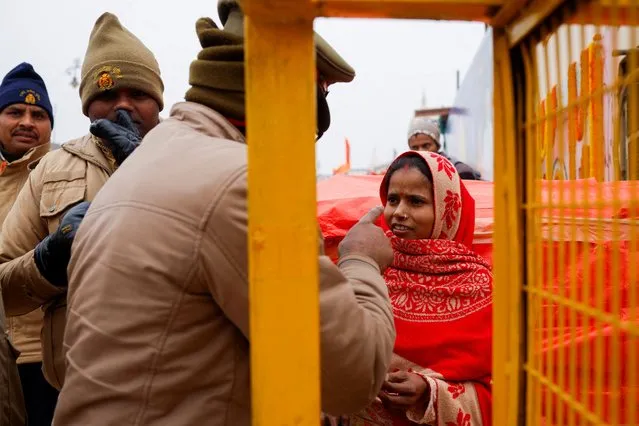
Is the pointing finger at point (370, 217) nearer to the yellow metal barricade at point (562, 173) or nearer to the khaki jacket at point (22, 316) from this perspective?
the yellow metal barricade at point (562, 173)

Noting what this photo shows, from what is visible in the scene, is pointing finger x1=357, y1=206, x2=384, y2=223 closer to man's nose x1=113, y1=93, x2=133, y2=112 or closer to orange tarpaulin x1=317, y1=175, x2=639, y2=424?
orange tarpaulin x1=317, y1=175, x2=639, y2=424

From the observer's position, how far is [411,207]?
2.25 meters

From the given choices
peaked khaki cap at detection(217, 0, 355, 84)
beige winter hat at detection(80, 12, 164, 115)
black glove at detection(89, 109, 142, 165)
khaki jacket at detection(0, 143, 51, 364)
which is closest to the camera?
peaked khaki cap at detection(217, 0, 355, 84)

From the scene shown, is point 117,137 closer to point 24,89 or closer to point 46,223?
point 46,223

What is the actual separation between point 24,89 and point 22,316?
1252 millimetres

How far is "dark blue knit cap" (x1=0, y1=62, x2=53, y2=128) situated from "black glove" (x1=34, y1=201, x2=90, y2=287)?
5.07 feet

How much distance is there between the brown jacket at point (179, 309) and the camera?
115 cm

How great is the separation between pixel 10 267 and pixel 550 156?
69.2 inches

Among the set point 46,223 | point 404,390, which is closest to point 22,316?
point 46,223

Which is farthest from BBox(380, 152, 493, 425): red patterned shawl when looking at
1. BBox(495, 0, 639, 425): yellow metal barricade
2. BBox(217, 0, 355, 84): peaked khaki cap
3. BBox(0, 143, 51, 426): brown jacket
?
BBox(0, 143, 51, 426): brown jacket

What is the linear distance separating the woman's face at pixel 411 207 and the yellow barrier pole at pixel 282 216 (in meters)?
1.37

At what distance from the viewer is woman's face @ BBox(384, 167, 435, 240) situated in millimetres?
2213

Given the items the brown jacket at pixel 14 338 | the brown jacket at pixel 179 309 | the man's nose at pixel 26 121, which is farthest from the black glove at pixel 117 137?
the man's nose at pixel 26 121

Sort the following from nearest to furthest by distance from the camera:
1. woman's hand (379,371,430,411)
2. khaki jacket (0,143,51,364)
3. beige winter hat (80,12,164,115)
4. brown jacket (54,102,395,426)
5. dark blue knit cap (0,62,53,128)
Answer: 1. brown jacket (54,102,395,426)
2. woman's hand (379,371,430,411)
3. beige winter hat (80,12,164,115)
4. khaki jacket (0,143,51,364)
5. dark blue knit cap (0,62,53,128)
